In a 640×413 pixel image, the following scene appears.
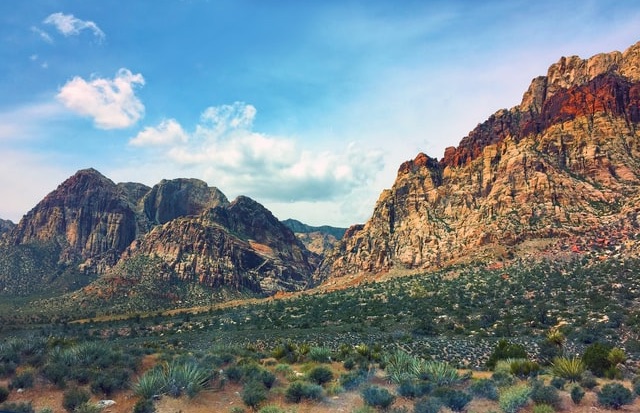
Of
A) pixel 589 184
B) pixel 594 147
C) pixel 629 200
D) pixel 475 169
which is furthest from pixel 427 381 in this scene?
pixel 475 169

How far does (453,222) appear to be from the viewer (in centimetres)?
10019

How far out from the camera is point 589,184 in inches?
3184

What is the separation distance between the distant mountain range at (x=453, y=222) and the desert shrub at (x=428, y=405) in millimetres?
52716

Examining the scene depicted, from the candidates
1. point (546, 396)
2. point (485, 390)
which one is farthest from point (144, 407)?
point (546, 396)

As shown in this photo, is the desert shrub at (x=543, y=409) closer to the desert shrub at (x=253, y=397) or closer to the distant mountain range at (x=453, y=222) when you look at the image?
the desert shrub at (x=253, y=397)

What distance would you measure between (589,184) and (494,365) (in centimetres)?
6992

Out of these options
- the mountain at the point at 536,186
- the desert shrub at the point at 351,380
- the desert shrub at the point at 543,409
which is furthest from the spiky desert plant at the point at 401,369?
the mountain at the point at 536,186

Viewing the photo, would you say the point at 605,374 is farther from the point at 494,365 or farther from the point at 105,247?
the point at 105,247

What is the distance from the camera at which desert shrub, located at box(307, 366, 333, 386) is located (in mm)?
20922

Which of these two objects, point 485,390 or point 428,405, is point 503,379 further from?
point 428,405

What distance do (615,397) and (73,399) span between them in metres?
21.4

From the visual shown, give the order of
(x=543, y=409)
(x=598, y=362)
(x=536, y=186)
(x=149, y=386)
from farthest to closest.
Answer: (x=536, y=186), (x=598, y=362), (x=149, y=386), (x=543, y=409)

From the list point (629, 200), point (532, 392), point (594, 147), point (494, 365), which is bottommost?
point (494, 365)

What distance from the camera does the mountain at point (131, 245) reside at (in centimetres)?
12988
